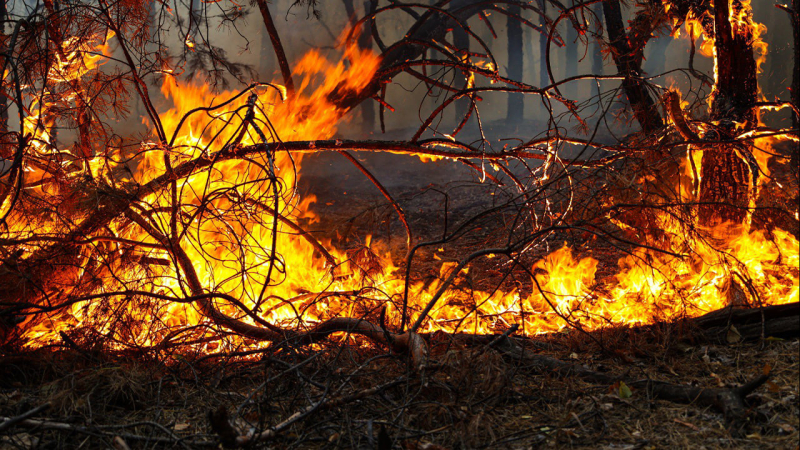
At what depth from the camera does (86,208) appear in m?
3.57

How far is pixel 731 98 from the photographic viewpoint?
174 inches

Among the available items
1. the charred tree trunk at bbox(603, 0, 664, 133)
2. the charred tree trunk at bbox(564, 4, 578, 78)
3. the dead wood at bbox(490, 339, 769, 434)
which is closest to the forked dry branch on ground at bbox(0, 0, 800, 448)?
the dead wood at bbox(490, 339, 769, 434)

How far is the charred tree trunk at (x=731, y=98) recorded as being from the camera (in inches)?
172

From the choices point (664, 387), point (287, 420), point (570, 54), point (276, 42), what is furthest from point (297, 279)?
point (570, 54)

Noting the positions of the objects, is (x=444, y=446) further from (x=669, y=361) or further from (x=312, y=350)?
(x=669, y=361)

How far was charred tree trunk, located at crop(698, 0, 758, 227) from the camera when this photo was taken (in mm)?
4375

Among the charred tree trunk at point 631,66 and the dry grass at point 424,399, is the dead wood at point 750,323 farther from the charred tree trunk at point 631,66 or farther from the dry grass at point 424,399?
the charred tree trunk at point 631,66

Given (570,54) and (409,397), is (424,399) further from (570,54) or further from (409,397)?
(570,54)

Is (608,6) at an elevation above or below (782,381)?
above

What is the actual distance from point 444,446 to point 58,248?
9.63ft

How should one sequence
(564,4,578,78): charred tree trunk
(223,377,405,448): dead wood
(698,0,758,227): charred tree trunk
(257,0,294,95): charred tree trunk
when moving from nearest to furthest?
(223,377,405,448): dead wood
(698,0,758,227): charred tree trunk
(257,0,294,95): charred tree trunk
(564,4,578,78): charred tree trunk

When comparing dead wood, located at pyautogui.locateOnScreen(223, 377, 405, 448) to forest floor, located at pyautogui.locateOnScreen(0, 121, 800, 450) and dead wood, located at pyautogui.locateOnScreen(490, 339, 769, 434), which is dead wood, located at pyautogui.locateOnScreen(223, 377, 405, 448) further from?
dead wood, located at pyautogui.locateOnScreen(490, 339, 769, 434)

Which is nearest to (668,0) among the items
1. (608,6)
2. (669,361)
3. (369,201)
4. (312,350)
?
(608,6)

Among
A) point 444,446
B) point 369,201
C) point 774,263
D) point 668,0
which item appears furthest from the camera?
point 369,201
